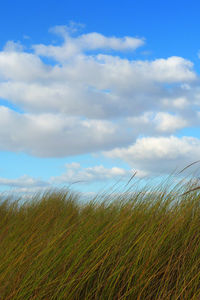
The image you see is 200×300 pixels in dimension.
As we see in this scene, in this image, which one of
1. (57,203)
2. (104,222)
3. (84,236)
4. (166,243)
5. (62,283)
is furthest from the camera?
(57,203)

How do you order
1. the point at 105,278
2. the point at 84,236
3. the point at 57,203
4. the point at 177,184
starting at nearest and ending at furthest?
1. the point at 105,278
2. the point at 84,236
3. the point at 177,184
4. the point at 57,203

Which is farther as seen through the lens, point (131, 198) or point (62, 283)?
point (131, 198)

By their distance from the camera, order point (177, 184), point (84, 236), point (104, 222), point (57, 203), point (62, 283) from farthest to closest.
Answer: point (57, 203) < point (177, 184) < point (104, 222) < point (84, 236) < point (62, 283)

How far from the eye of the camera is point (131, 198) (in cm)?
418

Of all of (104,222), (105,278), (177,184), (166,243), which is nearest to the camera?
(105,278)

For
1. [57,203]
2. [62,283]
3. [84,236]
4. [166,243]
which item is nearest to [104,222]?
[84,236]

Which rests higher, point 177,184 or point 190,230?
point 177,184

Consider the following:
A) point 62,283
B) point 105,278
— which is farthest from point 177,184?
point 62,283

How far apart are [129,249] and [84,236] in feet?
2.01

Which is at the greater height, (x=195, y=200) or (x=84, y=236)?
(x=195, y=200)

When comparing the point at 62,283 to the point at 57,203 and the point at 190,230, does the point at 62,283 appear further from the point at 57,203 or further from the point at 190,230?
the point at 57,203

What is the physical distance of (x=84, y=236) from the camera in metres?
3.10

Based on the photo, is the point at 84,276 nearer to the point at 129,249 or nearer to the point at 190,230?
the point at 129,249

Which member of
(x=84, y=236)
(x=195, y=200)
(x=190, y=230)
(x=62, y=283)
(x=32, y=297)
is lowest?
(x=32, y=297)
